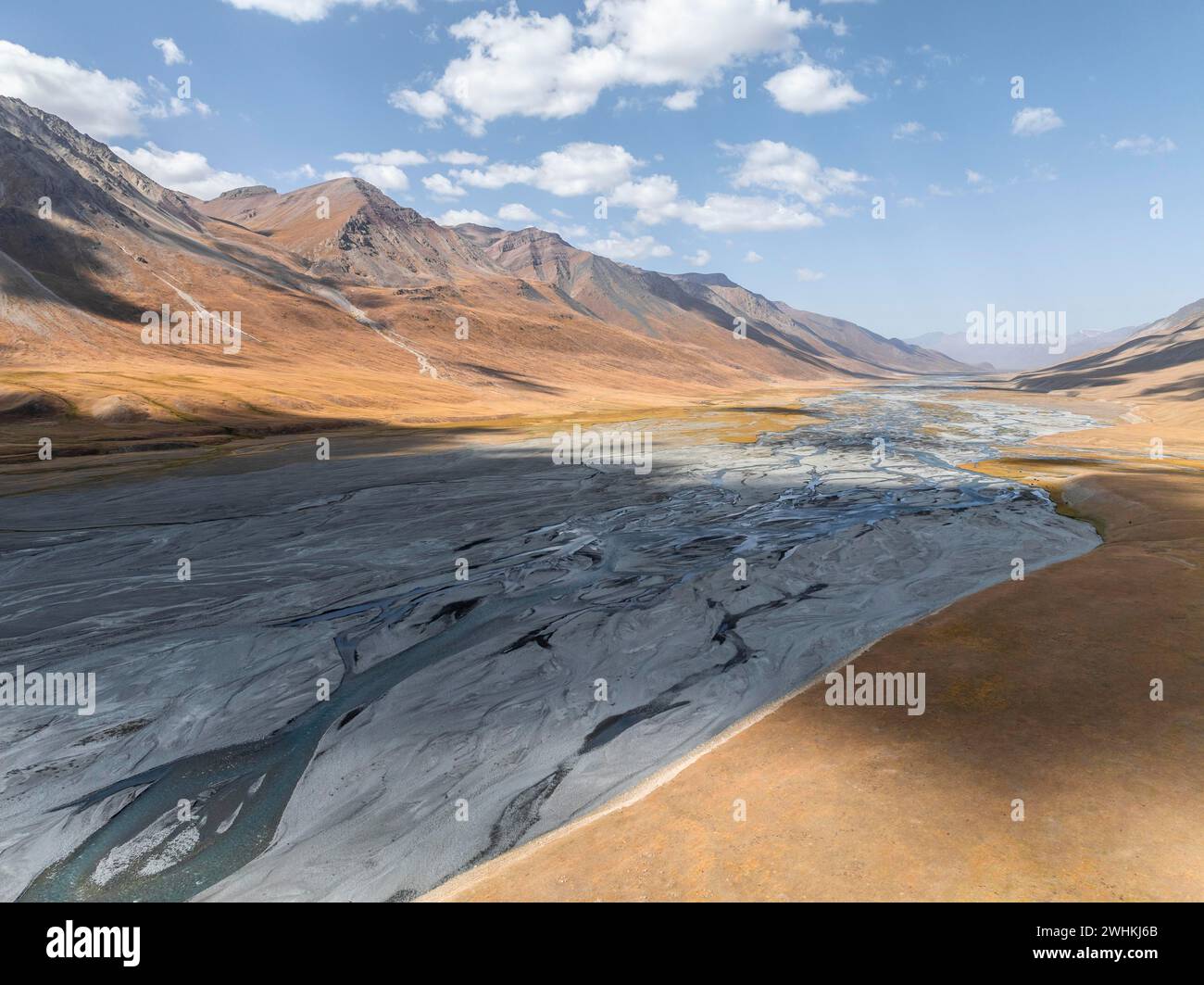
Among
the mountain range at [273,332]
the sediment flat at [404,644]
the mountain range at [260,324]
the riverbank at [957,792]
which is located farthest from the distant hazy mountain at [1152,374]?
the riverbank at [957,792]

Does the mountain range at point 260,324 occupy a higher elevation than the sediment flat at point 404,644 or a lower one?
higher

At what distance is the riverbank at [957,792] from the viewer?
4.87 m

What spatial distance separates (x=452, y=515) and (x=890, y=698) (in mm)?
15986

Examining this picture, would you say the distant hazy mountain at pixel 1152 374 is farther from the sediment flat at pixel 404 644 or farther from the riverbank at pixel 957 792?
the riverbank at pixel 957 792

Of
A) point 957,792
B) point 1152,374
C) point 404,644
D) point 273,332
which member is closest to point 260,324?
point 273,332

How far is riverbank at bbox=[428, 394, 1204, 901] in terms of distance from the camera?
4.87 meters

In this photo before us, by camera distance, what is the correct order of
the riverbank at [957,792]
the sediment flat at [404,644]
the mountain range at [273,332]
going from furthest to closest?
the mountain range at [273,332], the sediment flat at [404,644], the riverbank at [957,792]

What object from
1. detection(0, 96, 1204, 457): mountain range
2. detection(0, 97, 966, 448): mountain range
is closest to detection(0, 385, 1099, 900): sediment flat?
detection(0, 96, 1204, 457): mountain range

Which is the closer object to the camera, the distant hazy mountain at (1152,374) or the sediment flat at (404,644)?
the sediment flat at (404,644)

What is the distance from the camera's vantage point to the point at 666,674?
10539 millimetres

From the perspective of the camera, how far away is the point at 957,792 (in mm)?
5938

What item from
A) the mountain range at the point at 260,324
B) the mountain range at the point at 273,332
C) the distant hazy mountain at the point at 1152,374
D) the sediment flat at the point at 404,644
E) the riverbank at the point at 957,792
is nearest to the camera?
the riverbank at the point at 957,792

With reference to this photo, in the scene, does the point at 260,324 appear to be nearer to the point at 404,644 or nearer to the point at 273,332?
the point at 273,332

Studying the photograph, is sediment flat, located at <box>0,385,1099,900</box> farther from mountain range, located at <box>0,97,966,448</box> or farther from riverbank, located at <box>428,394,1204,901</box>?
mountain range, located at <box>0,97,966,448</box>
